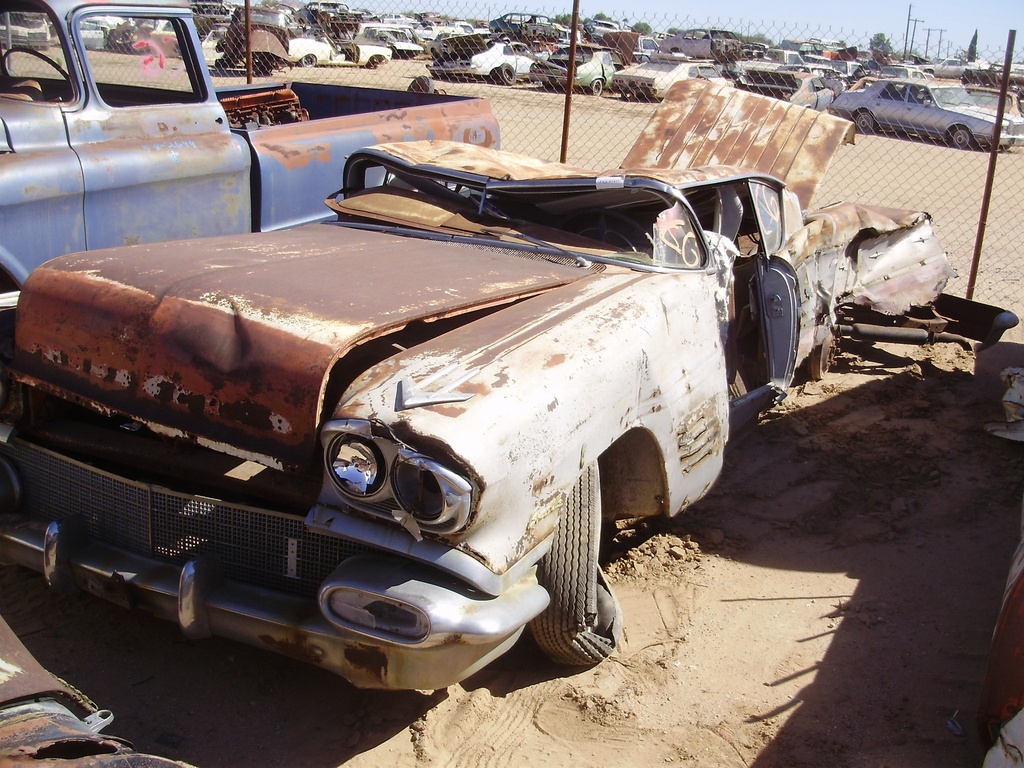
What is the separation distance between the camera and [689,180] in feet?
13.0

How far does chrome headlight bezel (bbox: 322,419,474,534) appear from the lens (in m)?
2.35

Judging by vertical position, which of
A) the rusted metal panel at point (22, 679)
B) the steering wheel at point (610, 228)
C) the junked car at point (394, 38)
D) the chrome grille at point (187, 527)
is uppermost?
the junked car at point (394, 38)

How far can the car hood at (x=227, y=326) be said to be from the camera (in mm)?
2664

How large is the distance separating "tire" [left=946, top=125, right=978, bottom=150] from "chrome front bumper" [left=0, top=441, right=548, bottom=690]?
17.0 meters

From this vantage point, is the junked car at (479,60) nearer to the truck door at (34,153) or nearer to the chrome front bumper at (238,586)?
the truck door at (34,153)

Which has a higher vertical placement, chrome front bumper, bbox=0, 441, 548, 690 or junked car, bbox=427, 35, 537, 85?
junked car, bbox=427, 35, 537, 85

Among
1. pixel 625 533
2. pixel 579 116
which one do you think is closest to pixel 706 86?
pixel 625 533

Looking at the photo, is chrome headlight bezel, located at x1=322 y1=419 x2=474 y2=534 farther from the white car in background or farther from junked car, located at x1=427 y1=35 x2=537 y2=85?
the white car in background

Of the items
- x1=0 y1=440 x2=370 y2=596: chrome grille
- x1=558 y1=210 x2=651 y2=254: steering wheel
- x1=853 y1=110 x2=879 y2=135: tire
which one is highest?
x1=853 y1=110 x2=879 y2=135: tire

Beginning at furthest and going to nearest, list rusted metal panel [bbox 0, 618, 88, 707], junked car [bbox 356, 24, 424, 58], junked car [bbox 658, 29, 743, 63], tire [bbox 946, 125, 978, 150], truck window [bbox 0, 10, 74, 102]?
junked car [bbox 658, 29, 743, 63] → junked car [bbox 356, 24, 424, 58] → tire [bbox 946, 125, 978, 150] → truck window [bbox 0, 10, 74, 102] → rusted metal panel [bbox 0, 618, 88, 707]

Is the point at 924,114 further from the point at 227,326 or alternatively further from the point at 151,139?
the point at 227,326

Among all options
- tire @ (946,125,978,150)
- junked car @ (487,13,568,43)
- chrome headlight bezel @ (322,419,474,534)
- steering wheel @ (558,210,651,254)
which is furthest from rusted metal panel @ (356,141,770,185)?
junked car @ (487,13,568,43)

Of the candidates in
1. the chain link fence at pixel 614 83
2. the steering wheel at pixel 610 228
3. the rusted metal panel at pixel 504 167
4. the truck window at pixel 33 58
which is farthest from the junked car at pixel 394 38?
the steering wheel at pixel 610 228

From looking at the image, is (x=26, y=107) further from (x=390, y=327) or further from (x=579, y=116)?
(x=579, y=116)
